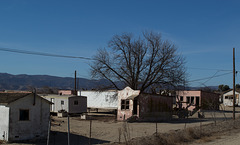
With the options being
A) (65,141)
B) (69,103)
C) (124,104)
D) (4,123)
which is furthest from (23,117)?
(69,103)

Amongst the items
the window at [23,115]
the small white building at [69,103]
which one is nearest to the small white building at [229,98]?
the small white building at [69,103]

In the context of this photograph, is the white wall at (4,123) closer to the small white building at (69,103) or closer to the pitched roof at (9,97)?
the pitched roof at (9,97)

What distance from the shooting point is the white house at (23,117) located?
17125mm

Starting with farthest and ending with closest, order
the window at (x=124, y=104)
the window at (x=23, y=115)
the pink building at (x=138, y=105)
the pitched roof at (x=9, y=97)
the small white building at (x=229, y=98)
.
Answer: the small white building at (x=229, y=98) < the window at (x=124, y=104) < the pink building at (x=138, y=105) < the window at (x=23, y=115) < the pitched roof at (x=9, y=97)

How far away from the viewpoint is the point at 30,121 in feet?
59.5

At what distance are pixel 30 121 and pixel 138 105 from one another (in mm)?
14895

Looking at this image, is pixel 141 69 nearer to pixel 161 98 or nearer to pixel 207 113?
pixel 161 98

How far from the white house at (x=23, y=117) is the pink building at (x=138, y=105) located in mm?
13462

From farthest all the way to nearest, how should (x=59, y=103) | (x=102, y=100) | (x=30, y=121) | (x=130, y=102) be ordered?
(x=102, y=100) < (x=59, y=103) < (x=130, y=102) < (x=30, y=121)

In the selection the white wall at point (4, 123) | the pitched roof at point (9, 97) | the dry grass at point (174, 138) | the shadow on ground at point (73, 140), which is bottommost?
the shadow on ground at point (73, 140)

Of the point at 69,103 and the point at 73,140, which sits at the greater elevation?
the point at 69,103

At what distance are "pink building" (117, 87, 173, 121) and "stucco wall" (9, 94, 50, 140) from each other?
524 inches

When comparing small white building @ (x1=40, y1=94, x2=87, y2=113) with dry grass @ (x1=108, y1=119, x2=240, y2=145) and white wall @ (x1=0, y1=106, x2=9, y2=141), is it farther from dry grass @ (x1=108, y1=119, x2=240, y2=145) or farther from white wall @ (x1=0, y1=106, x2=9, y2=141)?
dry grass @ (x1=108, y1=119, x2=240, y2=145)

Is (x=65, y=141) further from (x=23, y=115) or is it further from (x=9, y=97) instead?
(x=9, y=97)
